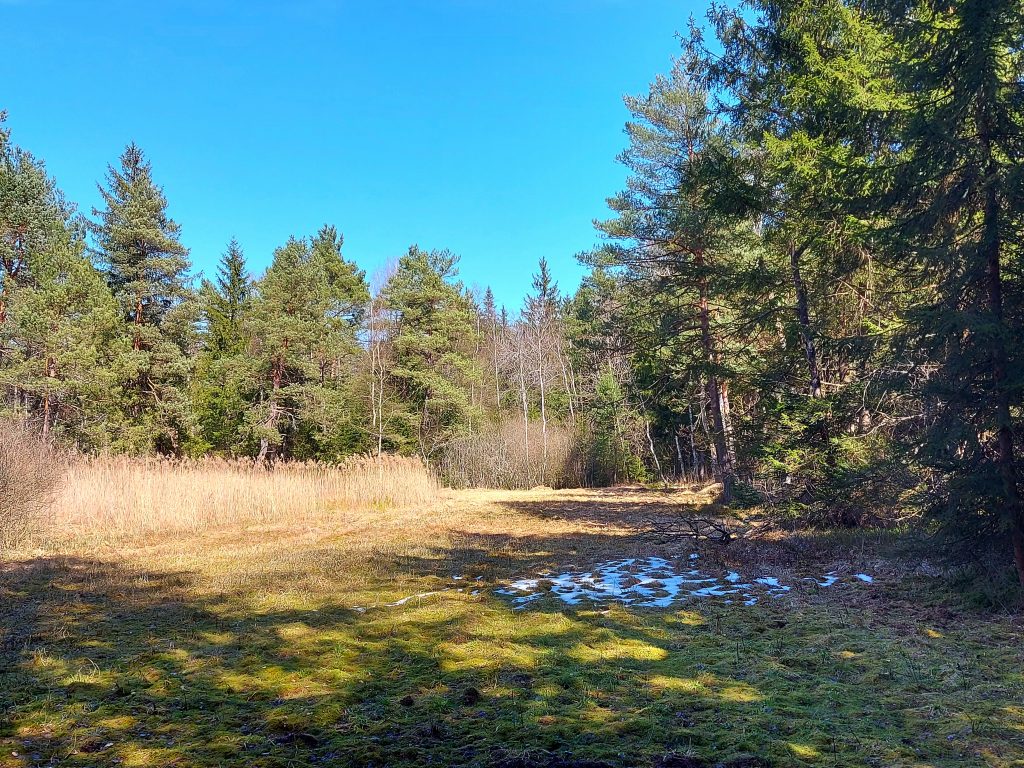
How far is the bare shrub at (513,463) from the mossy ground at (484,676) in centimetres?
1591

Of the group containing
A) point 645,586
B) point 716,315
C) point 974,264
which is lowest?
point 645,586

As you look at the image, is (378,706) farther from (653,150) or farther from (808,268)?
(653,150)

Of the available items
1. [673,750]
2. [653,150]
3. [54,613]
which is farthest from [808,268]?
[54,613]

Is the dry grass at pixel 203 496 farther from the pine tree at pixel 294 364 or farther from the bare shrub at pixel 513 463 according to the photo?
the pine tree at pixel 294 364

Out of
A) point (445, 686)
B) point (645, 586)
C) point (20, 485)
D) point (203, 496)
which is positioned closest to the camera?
point (445, 686)

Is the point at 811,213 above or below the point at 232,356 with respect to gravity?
below

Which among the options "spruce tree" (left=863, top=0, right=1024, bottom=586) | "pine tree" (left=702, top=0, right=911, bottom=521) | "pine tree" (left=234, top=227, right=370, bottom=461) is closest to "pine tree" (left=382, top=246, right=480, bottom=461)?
"pine tree" (left=234, top=227, right=370, bottom=461)

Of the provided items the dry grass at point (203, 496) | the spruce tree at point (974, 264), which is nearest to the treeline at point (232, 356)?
the dry grass at point (203, 496)

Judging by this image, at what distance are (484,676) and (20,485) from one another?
Result: 29.2 ft

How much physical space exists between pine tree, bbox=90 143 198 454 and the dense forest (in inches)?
3.9

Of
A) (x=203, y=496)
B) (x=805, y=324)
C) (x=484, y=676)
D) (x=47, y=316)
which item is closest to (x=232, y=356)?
(x=47, y=316)

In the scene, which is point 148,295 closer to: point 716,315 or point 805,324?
point 716,315

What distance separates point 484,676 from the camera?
3.59 meters

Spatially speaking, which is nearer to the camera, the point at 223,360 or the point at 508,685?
the point at 508,685
